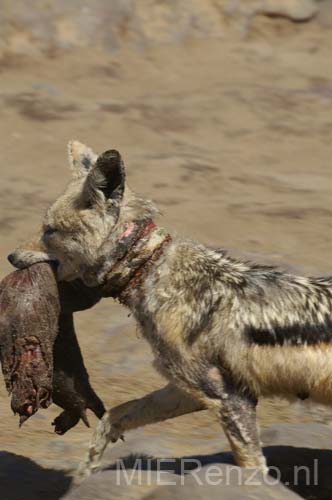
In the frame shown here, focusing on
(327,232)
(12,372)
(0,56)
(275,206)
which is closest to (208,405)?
(12,372)

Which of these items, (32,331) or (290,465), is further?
(290,465)

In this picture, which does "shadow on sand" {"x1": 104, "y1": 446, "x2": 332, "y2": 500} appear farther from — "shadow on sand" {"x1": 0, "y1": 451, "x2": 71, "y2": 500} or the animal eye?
the animal eye

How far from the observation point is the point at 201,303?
6496 mm

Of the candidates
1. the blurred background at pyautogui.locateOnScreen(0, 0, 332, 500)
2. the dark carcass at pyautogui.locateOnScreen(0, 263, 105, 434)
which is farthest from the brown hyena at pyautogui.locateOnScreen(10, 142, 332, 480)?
the blurred background at pyautogui.locateOnScreen(0, 0, 332, 500)

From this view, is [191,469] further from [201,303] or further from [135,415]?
[201,303]

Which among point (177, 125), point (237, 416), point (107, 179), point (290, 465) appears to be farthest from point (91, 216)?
point (177, 125)

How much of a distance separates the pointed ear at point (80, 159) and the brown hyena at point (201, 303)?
48 centimetres

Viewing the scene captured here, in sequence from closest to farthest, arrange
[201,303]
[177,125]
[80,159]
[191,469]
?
1. [201,303]
2. [191,469]
3. [80,159]
4. [177,125]

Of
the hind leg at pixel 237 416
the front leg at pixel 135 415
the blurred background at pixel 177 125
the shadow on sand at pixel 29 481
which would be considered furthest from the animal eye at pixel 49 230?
the blurred background at pixel 177 125

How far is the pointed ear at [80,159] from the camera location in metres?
7.37

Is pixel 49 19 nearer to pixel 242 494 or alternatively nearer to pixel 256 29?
pixel 256 29

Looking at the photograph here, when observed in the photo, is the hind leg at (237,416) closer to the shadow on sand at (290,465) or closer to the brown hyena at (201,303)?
the brown hyena at (201,303)

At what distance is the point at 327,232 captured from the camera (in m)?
11.8

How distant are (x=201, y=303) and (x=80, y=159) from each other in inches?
58.6
